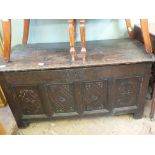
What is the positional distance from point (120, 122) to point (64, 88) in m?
0.55

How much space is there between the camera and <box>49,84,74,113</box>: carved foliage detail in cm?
119

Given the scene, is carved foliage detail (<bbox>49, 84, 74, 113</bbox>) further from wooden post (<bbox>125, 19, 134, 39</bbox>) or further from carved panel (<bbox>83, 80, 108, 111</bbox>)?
wooden post (<bbox>125, 19, 134, 39</bbox>)

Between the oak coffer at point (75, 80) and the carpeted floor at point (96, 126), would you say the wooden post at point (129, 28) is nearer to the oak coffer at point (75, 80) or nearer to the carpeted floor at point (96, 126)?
the oak coffer at point (75, 80)

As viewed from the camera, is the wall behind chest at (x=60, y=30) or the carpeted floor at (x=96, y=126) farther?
the wall behind chest at (x=60, y=30)

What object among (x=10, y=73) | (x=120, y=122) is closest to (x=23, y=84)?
(x=10, y=73)

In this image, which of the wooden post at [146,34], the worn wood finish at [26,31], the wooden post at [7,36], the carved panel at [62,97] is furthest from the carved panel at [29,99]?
the wooden post at [146,34]

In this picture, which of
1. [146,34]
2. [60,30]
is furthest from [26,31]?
[146,34]

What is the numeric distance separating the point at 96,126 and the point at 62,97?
0.38 metres

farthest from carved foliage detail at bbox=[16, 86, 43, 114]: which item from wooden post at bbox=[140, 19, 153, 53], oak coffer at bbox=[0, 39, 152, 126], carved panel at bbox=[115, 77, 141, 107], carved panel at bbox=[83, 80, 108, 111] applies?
wooden post at bbox=[140, 19, 153, 53]

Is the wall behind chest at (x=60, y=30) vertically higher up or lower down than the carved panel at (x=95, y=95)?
higher up

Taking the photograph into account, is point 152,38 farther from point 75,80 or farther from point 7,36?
point 7,36

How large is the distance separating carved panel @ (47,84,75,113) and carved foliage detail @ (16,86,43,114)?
105mm

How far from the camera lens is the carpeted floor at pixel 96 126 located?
4.36 ft

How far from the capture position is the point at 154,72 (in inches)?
53.6
